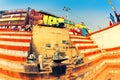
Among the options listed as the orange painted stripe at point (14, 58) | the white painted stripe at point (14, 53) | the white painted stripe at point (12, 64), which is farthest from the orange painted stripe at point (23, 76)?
the white painted stripe at point (14, 53)

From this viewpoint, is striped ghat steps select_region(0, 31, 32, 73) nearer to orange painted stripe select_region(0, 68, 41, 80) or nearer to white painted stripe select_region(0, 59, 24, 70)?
white painted stripe select_region(0, 59, 24, 70)

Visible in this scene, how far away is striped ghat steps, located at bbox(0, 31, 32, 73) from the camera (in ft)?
56.0

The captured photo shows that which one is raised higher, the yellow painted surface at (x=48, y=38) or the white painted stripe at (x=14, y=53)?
the yellow painted surface at (x=48, y=38)

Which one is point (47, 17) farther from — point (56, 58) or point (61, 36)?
point (56, 58)

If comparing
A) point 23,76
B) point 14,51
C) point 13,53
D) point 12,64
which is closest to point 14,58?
point 12,64

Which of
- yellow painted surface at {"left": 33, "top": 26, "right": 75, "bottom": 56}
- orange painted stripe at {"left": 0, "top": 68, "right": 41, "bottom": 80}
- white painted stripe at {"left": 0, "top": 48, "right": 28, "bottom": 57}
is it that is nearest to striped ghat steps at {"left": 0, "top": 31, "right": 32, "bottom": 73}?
white painted stripe at {"left": 0, "top": 48, "right": 28, "bottom": 57}

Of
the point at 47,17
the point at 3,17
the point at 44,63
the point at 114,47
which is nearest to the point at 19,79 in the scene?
the point at 44,63

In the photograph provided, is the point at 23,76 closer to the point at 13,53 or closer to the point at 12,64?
the point at 12,64

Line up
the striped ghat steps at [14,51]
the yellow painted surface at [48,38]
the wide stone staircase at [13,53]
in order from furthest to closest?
the yellow painted surface at [48,38]
the striped ghat steps at [14,51]
the wide stone staircase at [13,53]

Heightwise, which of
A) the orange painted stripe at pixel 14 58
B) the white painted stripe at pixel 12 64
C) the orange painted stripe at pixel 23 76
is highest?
the orange painted stripe at pixel 14 58

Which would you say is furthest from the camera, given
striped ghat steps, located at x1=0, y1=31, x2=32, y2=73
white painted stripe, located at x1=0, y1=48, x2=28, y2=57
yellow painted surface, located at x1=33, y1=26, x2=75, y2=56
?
yellow painted surface, located at x1=33, y1=26, x2=75, y2=56

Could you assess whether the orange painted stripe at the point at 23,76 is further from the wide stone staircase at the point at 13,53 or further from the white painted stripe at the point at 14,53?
the white painted stripe at the point at 14,53

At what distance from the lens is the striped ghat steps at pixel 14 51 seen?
17072 mm

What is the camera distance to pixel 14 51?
18.9m
